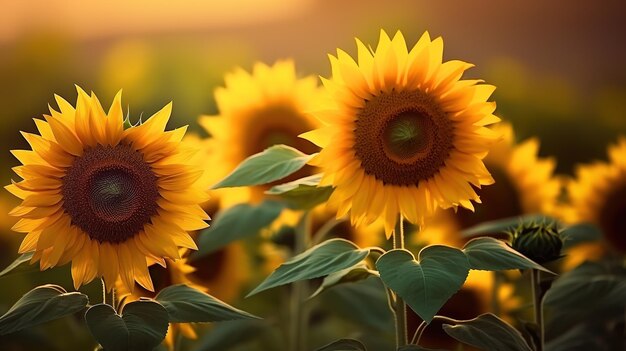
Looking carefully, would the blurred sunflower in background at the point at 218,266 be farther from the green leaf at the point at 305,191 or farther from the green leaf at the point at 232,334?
the green leaf at the point at 305,191

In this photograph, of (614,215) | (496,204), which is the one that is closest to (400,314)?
(496,204)

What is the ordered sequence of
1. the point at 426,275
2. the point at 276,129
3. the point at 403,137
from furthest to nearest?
the point at 276,129 → the point at 403,137 → the point at 426,275

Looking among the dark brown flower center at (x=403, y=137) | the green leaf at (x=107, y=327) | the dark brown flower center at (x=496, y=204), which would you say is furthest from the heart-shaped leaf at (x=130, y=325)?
the dark brown flower center at (x=496, y=204)

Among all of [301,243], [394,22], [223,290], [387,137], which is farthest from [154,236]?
[394,22]

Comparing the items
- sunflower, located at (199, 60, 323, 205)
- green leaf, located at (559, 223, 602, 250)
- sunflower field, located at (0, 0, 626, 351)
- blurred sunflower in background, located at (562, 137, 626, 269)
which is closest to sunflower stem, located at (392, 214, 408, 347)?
sunflower field, located at (0, 0, 626, 351)

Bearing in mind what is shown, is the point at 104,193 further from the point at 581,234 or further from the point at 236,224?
the point at 581,234

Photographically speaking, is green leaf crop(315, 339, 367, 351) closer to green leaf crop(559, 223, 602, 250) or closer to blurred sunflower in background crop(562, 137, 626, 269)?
green leaf crop(559, 223, 602, 250)
